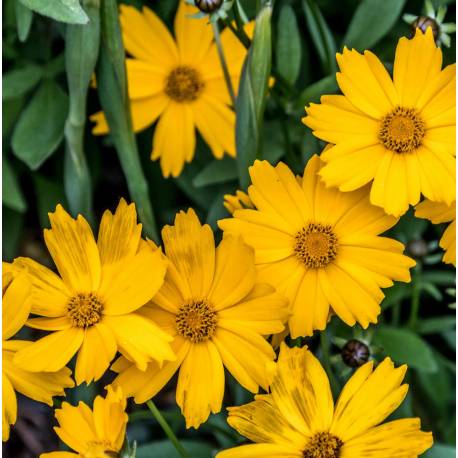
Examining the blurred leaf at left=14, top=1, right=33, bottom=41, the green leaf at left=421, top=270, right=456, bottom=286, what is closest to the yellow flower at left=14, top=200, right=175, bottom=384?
the blurred leaf at left=14, top=1, right=33, bottom=41

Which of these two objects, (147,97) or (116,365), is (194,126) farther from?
(116,365)

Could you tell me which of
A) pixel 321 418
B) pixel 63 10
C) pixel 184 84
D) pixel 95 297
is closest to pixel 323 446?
pixel 321 418

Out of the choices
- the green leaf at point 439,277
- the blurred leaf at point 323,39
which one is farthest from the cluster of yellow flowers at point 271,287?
the green leaf at point 439,277

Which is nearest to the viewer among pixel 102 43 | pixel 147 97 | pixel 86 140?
pixel 102 43

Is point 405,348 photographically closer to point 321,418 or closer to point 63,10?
point 321,418

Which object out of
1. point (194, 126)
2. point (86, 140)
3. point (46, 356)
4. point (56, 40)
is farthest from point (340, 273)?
point (56, 40)

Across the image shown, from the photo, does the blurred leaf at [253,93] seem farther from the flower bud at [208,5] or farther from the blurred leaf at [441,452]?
the blurred leaf at [441,452]
